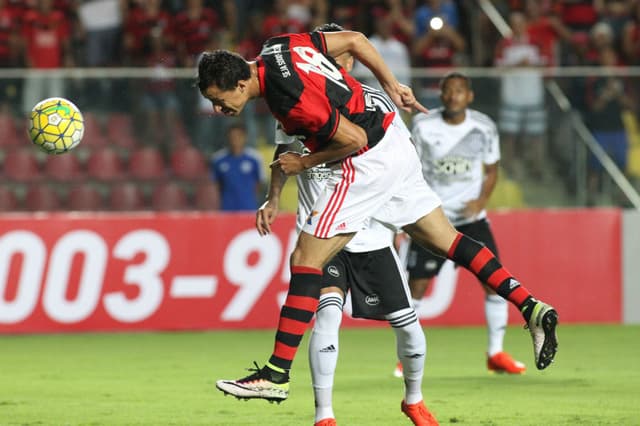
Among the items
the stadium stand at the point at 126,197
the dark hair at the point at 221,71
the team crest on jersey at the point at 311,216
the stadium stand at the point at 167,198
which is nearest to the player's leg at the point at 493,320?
the team crest on jersey at the point at 311,216

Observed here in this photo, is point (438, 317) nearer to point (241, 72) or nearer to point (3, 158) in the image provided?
point (3, 158)

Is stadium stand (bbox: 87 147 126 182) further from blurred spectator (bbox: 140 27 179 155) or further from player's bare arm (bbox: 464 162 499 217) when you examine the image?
player's bare arm (bbox: 464 162 499 217)

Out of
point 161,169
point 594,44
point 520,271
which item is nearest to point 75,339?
point 161,169

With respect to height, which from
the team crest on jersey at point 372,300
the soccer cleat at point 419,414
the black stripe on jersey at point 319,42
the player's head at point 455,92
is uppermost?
the black stripe on jersey at point 319,42

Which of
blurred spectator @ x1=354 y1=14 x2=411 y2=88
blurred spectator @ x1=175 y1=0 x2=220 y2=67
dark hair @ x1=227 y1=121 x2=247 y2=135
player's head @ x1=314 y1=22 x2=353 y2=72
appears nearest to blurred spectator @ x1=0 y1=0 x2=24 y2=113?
blurred spectator @ x1=175 y1=0 x2=220 y2=67

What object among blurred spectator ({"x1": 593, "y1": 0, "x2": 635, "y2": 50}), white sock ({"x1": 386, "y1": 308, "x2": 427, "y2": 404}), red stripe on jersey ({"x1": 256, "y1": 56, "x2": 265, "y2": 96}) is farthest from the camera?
blurred spectator ({"x1": 593, "y1": 0, "x2": 635, "y2": 50})

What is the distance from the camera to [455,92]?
10367 mm

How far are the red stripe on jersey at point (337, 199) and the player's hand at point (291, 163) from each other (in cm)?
22

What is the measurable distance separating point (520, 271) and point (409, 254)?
3975 millimetres

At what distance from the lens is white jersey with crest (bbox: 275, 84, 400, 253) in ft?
23.0

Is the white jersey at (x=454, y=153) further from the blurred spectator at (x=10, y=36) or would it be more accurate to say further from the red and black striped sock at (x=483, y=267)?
the blurred spectator at (x=10, y=36)

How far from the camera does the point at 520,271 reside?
14.3 meters

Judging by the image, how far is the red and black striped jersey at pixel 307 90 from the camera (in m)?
6.45

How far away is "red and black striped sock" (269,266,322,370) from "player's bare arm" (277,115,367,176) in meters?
0.51
